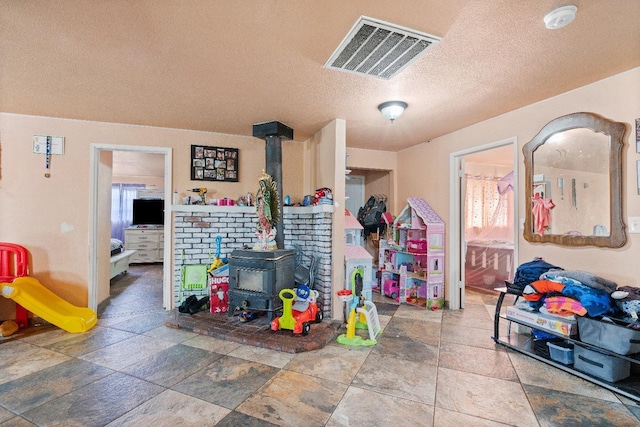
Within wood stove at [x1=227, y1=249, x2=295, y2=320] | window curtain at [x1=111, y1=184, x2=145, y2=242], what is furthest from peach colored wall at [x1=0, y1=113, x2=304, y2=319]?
window curtain at [x1=111, y1=184, x2=145, y2=242]

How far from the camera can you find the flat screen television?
7.43 m

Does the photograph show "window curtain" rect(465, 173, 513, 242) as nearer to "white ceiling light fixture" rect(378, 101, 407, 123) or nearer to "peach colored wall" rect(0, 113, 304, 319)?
"white ceiling light fixture" rect(378, 101, 407, 123)

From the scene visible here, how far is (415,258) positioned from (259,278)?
236cm

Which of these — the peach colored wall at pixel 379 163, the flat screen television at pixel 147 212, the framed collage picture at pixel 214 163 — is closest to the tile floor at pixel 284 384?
the framed collage picture at pixel 214 163

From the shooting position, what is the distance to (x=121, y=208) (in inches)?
290

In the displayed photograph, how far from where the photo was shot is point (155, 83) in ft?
8.13

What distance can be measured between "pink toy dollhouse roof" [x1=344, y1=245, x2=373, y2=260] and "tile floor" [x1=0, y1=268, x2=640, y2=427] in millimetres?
873

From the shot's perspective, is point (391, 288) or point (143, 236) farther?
point (143, 236)

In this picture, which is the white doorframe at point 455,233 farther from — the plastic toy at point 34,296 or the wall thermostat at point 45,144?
the wall thermostat at point 45,144

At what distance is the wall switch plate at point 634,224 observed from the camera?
2180 mm

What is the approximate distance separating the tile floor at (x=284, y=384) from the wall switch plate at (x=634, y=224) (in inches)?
45.2

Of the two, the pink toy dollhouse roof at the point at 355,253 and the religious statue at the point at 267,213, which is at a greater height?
the religious statue at the point at 267,213

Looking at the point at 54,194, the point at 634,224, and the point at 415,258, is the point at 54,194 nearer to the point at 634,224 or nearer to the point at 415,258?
the point at 415,258

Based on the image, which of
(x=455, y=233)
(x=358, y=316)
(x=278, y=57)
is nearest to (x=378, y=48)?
(x=278, y=57)
